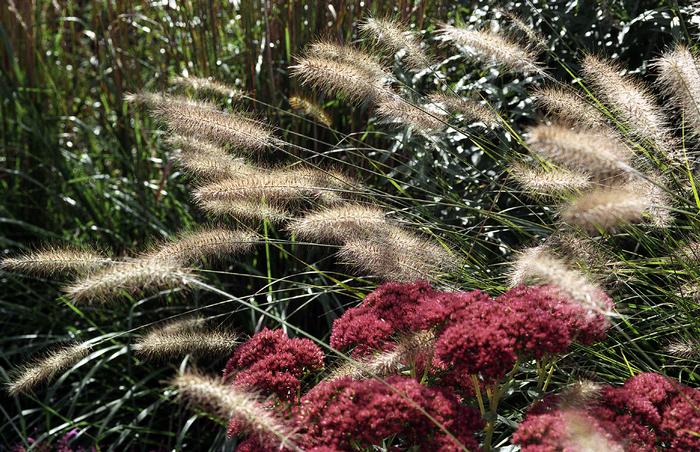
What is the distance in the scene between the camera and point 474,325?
1884 millimetres

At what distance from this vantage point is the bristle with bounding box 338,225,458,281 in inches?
92.9

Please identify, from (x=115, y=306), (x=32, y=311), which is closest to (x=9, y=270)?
(x=32, y=311)

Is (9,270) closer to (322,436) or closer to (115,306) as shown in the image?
(115,306)

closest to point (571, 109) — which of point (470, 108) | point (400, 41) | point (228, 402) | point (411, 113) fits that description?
point (470, 108)

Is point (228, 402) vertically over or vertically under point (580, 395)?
over

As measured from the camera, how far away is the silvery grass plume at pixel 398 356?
6.56 feet

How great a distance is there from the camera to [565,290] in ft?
5.49

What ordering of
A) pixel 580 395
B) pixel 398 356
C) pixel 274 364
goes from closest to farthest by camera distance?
pixel 580 395 < pixel 398 356 < pixel 274 364

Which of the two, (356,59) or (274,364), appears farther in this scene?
(356,59)

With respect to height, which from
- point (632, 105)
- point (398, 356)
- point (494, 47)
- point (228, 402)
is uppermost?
point (494, 47)

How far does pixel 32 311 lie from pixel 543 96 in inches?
97.4

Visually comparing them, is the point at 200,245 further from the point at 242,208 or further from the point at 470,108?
the point at 470,108

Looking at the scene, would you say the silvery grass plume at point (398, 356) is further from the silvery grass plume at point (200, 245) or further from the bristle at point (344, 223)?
the silvery grass plume at point (200, 245)

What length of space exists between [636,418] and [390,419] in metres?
0.52
